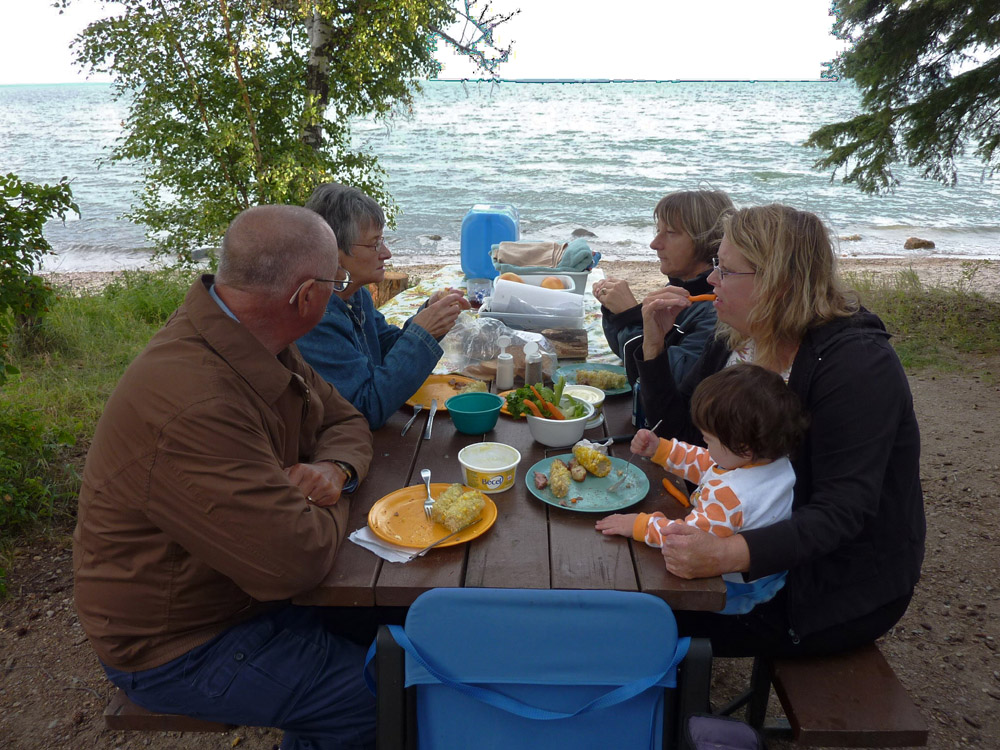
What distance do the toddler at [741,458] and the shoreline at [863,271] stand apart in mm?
7637

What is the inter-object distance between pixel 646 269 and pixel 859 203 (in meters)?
10.8

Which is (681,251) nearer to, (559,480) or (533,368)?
(533,368)

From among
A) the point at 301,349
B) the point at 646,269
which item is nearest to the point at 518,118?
the point at 646,269

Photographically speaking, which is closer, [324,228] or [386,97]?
[324,228]

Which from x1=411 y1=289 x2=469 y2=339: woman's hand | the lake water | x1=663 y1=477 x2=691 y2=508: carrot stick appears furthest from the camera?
the lake water

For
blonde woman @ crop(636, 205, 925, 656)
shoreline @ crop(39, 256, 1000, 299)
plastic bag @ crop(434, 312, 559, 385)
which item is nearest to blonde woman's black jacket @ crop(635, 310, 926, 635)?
blonde woman @ crop(636, 205, 925, 656)

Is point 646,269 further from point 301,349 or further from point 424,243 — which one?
point 301,349

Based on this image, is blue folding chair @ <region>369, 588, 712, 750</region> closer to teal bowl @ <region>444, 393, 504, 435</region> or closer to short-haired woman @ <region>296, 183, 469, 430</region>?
teal bowl @ <region>444, 393, 504, 435</region>

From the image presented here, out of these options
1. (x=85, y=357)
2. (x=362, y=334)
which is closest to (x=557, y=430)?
(x=362, y=334)

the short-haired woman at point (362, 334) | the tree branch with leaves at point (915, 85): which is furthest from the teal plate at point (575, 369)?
the tree branch with leaves at point (915, 85)

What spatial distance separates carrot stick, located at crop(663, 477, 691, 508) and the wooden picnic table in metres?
0.02

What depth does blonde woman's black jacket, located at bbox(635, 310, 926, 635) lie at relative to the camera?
1.73 meters

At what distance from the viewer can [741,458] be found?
70.7 inches

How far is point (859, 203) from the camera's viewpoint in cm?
1909
